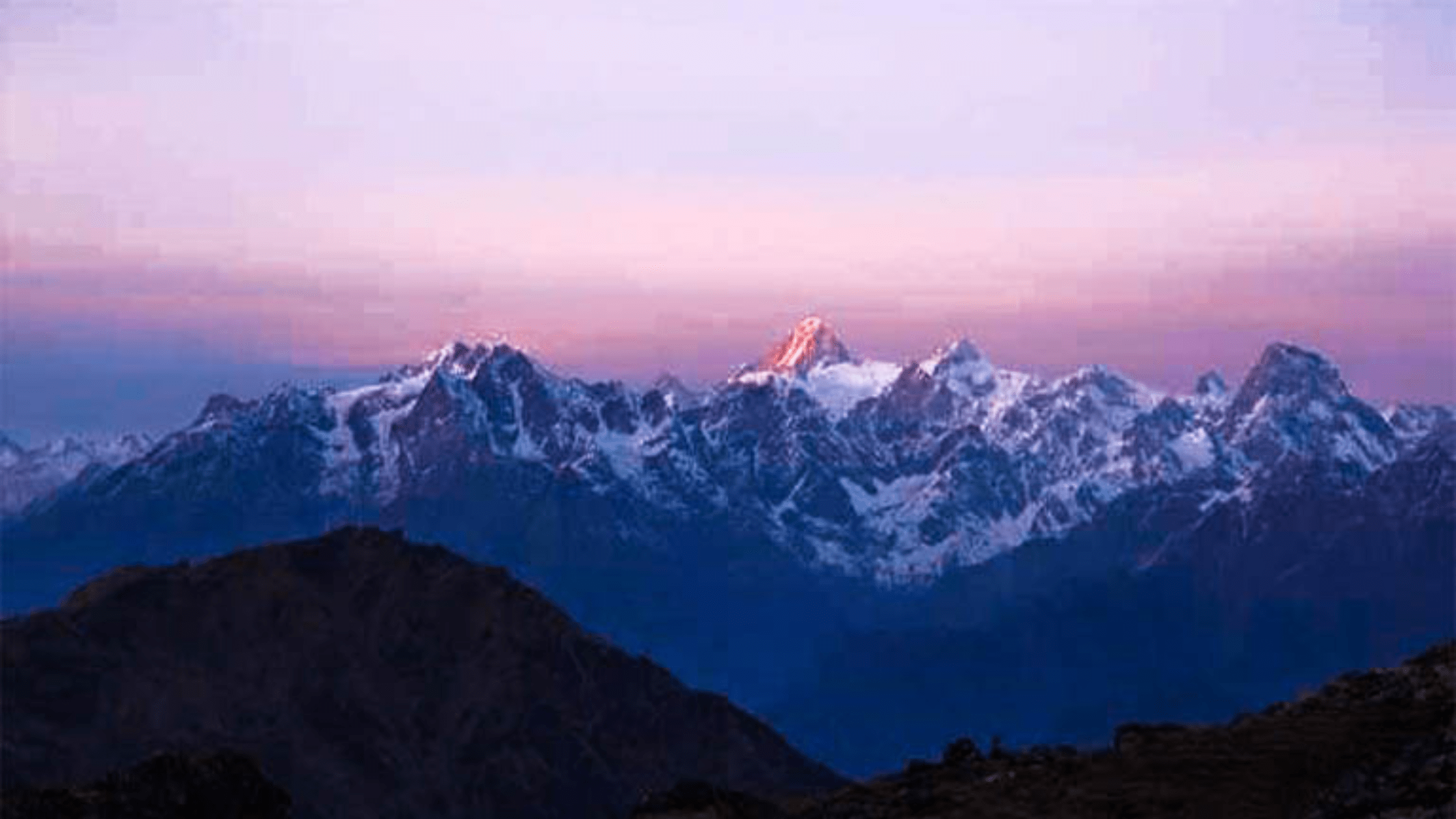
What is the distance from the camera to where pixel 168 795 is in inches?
3066

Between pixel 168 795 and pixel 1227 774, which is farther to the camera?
pixel 168 795

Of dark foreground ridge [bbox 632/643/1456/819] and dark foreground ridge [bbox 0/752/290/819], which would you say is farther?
dark foreground ridge [bbox 0/752/290/819]

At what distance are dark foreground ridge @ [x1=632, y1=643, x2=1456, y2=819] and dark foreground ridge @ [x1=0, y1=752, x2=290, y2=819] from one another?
16.5 meters

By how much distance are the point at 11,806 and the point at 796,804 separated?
27765 mm

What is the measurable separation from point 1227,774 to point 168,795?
38.9m

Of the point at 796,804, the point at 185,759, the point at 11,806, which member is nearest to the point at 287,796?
the point at 185,759

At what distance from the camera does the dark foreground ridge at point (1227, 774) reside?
175ft

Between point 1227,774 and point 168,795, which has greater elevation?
point 1227,774

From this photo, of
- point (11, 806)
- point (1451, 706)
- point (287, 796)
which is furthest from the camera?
point (287, 796)

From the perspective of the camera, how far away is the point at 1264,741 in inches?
2537

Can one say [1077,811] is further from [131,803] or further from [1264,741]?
[131,803]

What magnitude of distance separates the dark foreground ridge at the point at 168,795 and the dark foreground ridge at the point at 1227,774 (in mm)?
16531

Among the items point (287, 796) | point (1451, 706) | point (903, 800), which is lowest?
point (287, 796)

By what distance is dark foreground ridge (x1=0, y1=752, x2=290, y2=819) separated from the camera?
243 ft
